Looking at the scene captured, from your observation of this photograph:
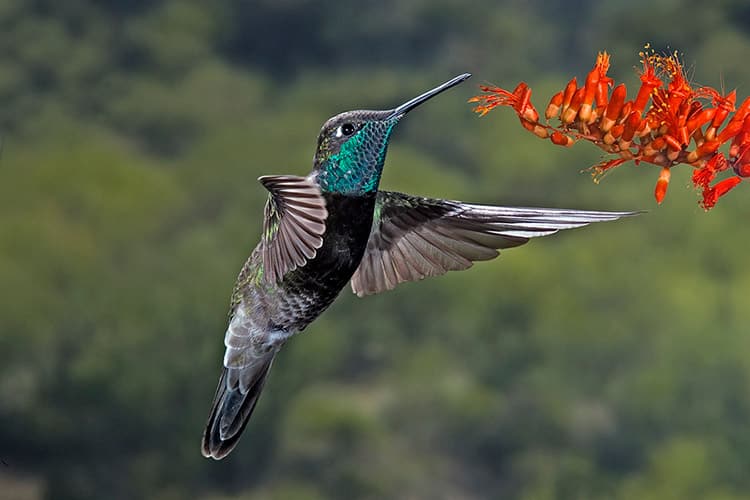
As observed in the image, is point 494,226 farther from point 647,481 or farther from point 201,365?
point 647,481

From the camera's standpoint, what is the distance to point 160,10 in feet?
11.8

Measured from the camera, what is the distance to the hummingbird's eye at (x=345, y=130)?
76cm

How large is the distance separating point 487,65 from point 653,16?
67 centimetres

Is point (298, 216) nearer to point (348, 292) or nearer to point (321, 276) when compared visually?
point (321, 276)

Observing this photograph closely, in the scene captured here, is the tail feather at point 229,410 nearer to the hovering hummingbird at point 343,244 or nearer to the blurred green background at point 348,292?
the hovering hummingbird at point 343,244

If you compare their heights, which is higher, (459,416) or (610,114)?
(610,114)

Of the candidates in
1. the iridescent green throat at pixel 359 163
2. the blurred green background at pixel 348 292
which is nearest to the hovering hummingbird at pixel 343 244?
the iridescent green throat at pixel 359 163

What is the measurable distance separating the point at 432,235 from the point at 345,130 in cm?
20

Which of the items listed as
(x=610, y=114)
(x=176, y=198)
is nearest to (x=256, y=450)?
(x=176, y=198)

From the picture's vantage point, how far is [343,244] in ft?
2.71

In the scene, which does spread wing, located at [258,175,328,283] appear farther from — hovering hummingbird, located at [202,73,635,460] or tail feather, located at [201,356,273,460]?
tail feather, located at [201,356,273,460]

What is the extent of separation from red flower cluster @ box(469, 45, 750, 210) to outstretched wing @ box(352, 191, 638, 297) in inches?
3.5

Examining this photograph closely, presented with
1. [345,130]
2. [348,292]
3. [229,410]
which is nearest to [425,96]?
Answer: [345,130]

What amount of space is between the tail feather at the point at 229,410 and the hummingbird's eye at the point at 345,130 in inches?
10.0
